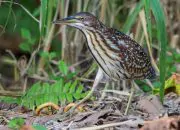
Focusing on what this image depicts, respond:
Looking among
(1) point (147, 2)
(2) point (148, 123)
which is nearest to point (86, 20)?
(1) point (147, 2)

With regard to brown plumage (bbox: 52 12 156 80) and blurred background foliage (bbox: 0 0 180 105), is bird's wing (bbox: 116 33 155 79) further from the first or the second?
blurred background foliage (bbox: 0 0 180 105)

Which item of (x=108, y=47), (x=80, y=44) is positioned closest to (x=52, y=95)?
(x=108, y=47)

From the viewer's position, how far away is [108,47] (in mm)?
5066

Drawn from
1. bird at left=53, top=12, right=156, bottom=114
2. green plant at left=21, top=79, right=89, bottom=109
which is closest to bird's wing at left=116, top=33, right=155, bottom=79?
bird at left=53, top=12, right=156, bottom=114

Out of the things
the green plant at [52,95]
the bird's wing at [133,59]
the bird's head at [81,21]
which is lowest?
the green plant at [52,95]

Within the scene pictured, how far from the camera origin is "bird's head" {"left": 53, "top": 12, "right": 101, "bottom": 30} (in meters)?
4.91

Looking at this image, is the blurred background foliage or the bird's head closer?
the bird's head

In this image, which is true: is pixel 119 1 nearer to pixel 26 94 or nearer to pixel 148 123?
pixel 26 94

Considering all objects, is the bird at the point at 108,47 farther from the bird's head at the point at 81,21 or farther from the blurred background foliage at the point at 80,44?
the blurred background foliage at the point at 80,44

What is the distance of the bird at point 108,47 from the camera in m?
5.00

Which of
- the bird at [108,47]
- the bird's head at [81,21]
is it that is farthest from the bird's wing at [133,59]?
the bird's head at [81,21]

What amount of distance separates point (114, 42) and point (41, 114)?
0.82 m

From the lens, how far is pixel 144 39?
688 centimetres

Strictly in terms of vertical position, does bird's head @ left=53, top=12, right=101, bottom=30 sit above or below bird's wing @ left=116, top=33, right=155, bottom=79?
above
